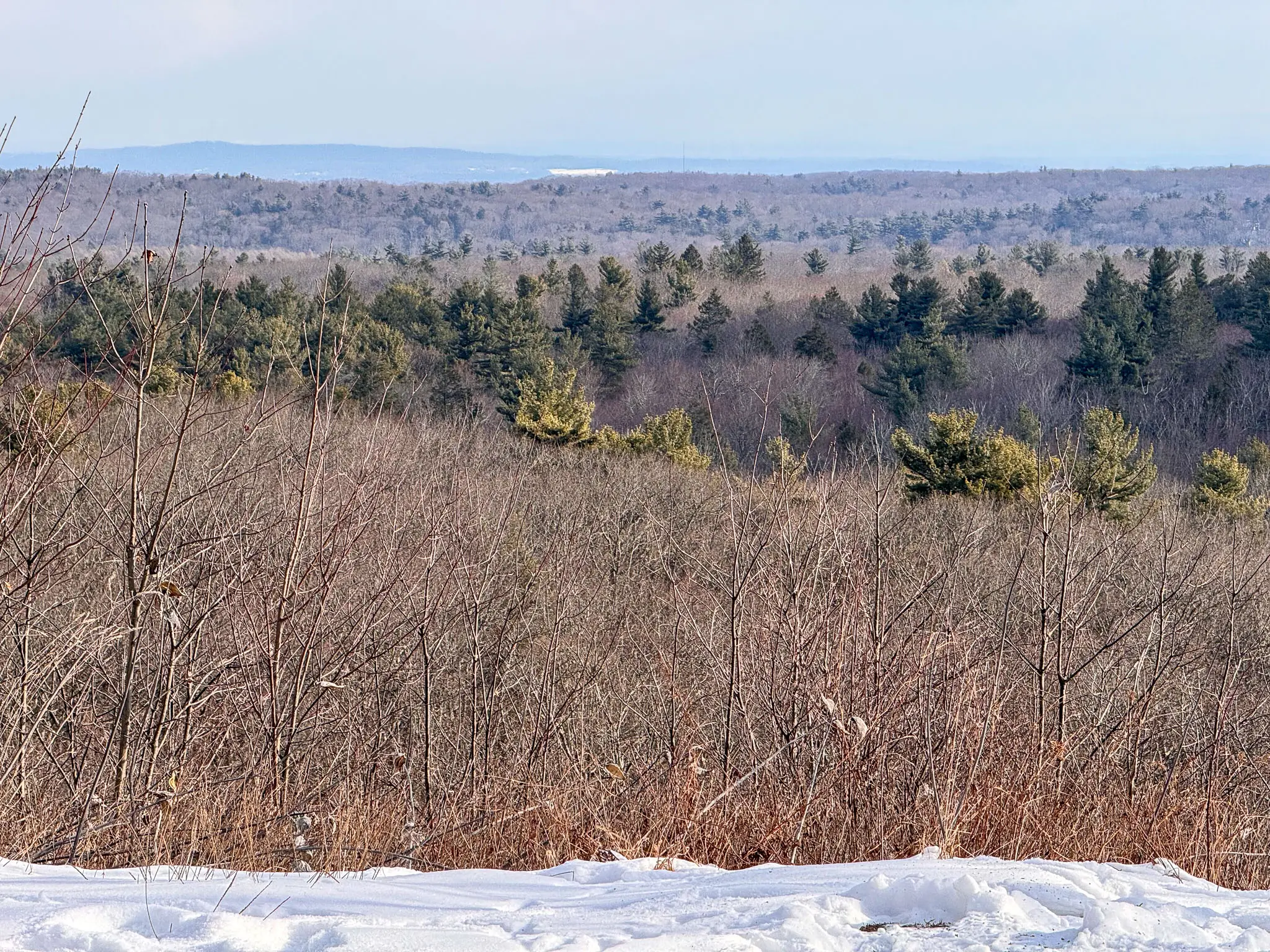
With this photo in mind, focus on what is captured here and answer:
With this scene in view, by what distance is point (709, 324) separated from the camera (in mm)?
46062

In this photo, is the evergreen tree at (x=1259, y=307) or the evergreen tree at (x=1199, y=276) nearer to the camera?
the evergreen tree at (x=1259, y=307)

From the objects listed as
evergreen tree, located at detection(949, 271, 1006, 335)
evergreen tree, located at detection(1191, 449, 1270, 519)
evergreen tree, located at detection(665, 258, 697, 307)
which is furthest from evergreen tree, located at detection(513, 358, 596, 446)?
evergreen tree, located at detection(665, 258, 697, 307)

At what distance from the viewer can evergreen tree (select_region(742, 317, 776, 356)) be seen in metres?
44.9

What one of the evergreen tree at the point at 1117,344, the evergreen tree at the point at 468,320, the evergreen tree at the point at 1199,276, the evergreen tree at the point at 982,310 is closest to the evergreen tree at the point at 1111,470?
the evergreen tree at the point at 1117,344

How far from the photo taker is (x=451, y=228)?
377ft

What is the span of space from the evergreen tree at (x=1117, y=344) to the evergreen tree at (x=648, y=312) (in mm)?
16652

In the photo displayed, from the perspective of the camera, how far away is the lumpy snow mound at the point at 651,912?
2561 mm

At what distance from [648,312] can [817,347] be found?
7355 millimetres

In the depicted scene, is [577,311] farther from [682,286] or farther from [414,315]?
[682,286]

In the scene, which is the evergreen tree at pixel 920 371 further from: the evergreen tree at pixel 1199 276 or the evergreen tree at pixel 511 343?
the evergreen tree at pixel 511 343

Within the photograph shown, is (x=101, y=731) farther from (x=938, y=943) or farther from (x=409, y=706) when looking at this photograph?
(x=938, y=943)

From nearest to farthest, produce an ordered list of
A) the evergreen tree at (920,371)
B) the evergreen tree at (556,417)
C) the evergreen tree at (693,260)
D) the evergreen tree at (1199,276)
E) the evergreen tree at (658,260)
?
the evergreen tree at (556,417), the evergreen tree at (920,371), the evergreen tree at (1199,276), the evergreen tree at (658,260), the evergreen tree at (693,260)

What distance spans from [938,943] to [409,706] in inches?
298

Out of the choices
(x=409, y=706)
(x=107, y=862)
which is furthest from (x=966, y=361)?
(x=107, y=862)
